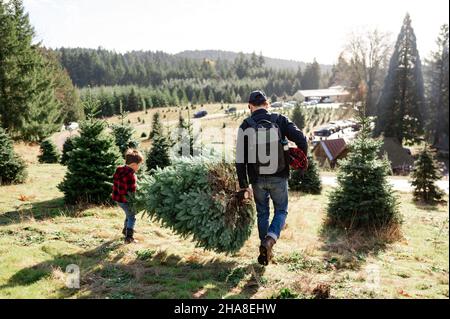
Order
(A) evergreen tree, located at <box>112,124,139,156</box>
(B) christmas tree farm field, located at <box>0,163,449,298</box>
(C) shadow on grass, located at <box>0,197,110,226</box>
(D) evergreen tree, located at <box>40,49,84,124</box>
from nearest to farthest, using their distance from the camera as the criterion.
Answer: (B) christmas tree farm field, located at <box>0,163,449,298</box>, (C) shadow on grass, located at <box>0,197,110,226</box>, (A) evergreen tree, located at <box>112,124,139,156</box>, (D) evergreen tree, located at <box>40,49,84,124</box>

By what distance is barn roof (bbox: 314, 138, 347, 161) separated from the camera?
129ft

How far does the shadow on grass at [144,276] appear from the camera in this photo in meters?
5.03

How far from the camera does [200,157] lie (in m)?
6.54

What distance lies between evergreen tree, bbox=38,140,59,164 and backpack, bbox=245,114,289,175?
24288 mm

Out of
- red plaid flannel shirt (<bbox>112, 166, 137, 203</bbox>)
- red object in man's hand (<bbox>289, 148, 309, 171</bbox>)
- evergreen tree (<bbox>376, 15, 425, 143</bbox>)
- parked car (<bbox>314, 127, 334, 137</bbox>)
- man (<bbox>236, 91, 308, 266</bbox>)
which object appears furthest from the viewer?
parked car (<bbox>314, 127, 334, 137</bbox>)

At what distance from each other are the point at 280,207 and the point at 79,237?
4.20 metres

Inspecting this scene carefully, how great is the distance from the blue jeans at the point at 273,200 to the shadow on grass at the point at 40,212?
5321 mm

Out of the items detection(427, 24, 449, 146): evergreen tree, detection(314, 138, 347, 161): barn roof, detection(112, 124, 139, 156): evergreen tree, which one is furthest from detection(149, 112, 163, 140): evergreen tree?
detection(427, 24, 449, 146): evergreen tree

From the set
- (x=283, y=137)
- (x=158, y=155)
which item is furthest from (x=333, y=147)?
(x=283, y=137)

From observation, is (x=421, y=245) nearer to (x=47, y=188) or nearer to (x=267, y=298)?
(x=267, y=298)

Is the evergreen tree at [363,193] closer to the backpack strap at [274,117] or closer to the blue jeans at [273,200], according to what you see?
the blue jeans at [273,200]

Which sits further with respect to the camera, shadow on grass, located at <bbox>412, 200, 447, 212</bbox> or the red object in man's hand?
shadow on grass, located at <bbox>412, 200, 447, 212</bbox>

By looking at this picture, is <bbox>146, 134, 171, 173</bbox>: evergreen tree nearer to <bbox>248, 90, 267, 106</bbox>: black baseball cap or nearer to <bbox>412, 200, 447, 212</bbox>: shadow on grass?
<bbox>412, 200, 447, 212</bbox>: shadow on grass

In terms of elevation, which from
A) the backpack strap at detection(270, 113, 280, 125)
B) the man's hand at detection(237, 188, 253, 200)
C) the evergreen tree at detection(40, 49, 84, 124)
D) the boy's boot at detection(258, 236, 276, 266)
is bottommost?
the boy's boot at detection(258, 236, 276, 266)
